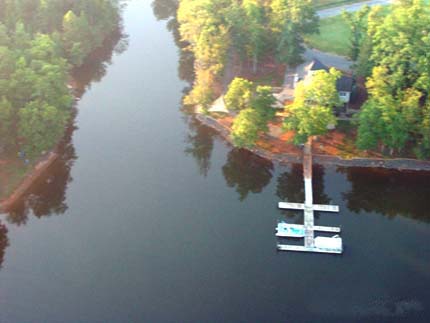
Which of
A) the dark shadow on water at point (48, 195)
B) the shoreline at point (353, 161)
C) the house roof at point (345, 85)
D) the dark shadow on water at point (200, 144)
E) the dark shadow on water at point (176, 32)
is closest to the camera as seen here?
the dark shadow on water at point (48, 195)

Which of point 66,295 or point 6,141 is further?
point 6,141

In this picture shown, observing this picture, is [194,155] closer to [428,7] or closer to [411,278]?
[411,278]

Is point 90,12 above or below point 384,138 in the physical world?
above

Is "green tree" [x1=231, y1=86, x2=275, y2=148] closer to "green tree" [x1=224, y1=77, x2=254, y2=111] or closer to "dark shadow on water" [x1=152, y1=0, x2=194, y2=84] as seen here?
"green tree" [x1=224, y1=77, x2=254, y2=111]

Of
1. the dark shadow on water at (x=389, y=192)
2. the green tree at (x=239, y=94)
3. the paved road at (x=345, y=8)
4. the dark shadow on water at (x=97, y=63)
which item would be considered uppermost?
the paved road at (x=345, y=8)

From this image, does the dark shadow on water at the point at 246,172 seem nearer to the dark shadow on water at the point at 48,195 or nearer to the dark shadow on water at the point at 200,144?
the dark shadow on water at the point at 200,144

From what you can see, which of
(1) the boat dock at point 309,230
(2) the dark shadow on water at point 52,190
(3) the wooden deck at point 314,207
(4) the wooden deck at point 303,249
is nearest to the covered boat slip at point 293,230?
(1) the boat dock at point 309,230

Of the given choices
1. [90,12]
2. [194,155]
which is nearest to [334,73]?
[194,155]
